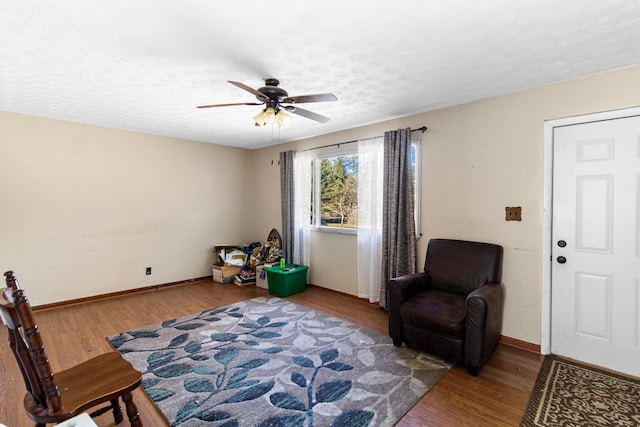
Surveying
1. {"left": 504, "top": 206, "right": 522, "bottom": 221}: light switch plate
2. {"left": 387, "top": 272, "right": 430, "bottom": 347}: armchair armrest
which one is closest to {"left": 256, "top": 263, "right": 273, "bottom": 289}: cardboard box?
{"left": 387, "top": 272, "right": 430, "bottom": 347}: armchair armrest

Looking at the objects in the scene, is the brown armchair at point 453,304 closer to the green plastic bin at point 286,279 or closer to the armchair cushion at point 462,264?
the armchair cushion at point 462,264

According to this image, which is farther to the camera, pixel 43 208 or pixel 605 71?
pixel 43 208

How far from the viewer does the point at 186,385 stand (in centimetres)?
222

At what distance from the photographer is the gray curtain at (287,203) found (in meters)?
4.97

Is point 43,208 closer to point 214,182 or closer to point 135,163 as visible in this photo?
point 135,163

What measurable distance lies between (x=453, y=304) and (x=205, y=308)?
3021 millimetres

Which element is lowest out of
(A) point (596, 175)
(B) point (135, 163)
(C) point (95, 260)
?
(C) point (95, 260)

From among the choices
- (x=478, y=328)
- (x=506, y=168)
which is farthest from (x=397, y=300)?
(x=506, y=168)

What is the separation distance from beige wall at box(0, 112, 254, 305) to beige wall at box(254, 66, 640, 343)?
3720mm

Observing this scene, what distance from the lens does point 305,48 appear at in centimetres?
205

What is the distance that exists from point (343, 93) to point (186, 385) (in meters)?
2.88

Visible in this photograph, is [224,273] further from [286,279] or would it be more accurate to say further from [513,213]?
[513,213]

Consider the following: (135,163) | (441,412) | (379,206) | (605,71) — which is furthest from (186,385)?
(605,71)

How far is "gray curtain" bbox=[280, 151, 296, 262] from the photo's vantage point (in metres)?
4.97
